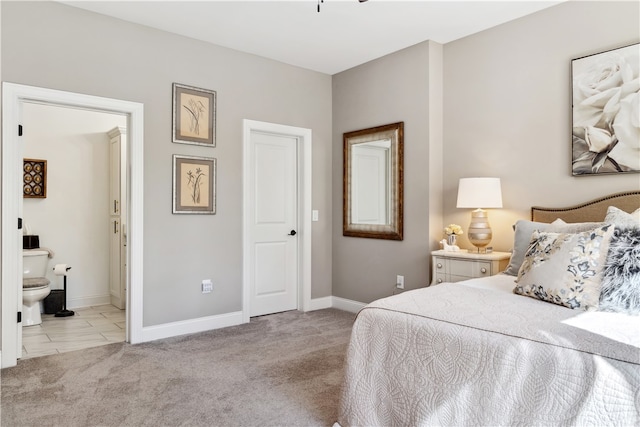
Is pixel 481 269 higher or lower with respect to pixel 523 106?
lower

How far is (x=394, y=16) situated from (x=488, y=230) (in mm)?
1904

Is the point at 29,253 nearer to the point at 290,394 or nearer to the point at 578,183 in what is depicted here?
the point at 290,394

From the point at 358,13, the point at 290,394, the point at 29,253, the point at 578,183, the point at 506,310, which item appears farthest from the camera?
the point at 29,253

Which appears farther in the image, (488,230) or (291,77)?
(291,77)

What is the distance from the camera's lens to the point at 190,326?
12.8 ft

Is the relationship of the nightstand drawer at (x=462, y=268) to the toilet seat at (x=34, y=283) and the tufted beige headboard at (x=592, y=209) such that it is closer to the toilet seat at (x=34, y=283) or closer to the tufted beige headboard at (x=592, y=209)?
the tufted beige headboard at (x=592, y=209)

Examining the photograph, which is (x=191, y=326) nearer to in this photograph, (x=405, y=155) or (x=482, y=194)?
(x=405, y=155)

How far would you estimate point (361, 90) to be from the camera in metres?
4.64

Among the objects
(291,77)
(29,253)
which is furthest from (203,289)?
(291,77)

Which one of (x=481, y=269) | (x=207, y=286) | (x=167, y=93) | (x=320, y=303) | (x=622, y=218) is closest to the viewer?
(x=622, y=218)

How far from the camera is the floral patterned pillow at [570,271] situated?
6.61ft

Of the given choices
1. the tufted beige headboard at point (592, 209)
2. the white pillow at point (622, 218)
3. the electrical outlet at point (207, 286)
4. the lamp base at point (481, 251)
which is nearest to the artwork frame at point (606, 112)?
the tufted beige headboard at point (592, 209)

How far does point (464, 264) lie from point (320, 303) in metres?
1.93

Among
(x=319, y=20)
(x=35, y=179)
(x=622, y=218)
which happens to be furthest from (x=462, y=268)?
(x=35, y=179)
